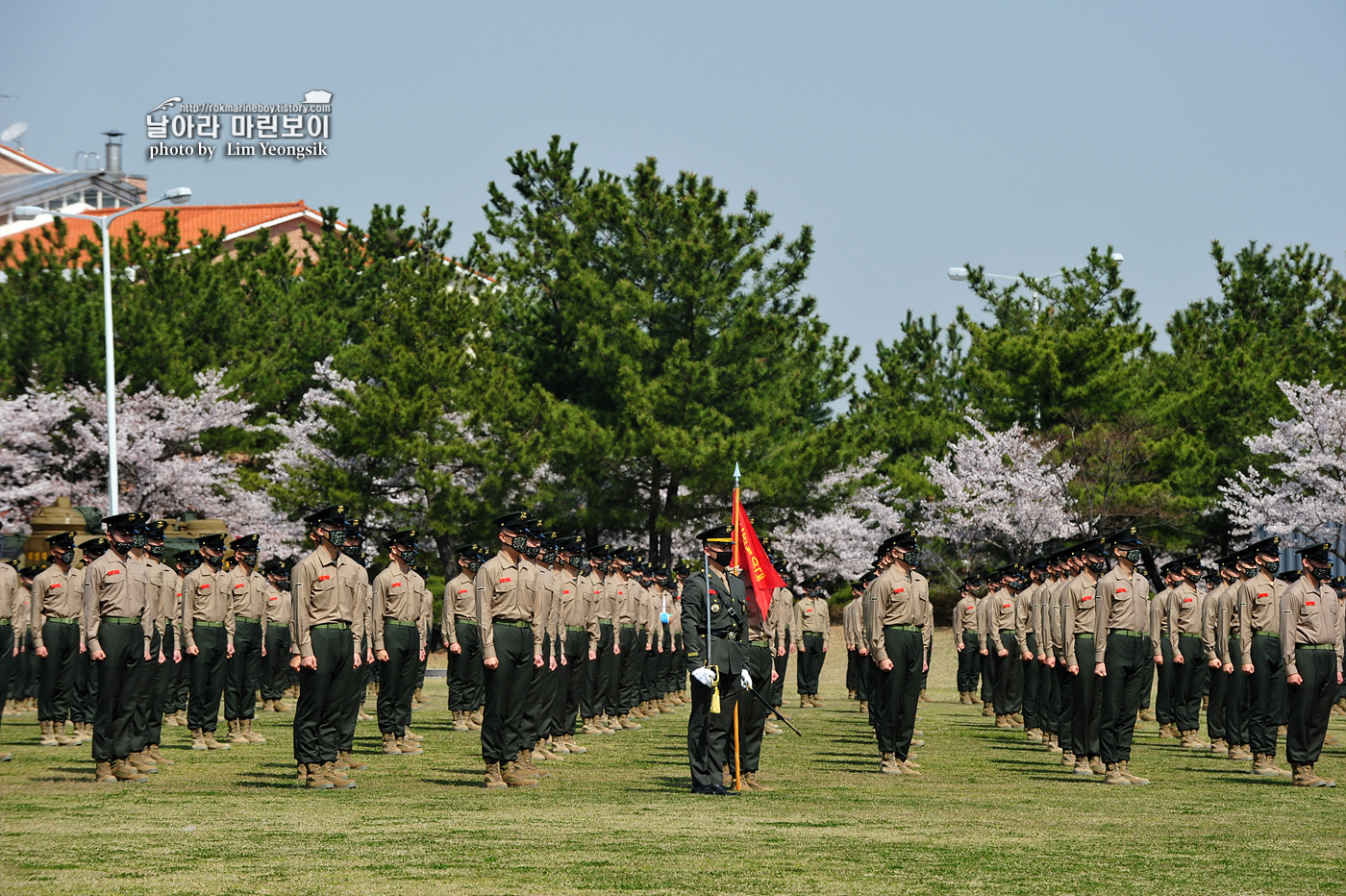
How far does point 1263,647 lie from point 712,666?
5.67 m

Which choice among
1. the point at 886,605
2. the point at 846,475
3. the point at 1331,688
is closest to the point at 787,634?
the point at 886,605

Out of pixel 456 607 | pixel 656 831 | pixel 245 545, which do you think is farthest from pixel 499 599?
pixel 245 545

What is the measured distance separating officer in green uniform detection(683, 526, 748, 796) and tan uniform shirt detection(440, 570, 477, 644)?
547cm

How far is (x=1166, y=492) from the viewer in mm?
41469

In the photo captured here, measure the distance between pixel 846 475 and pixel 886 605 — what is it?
26.1 meters

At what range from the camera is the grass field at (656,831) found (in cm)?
820

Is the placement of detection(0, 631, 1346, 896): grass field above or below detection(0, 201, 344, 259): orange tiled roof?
below

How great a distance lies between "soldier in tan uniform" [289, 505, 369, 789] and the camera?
1236 centimetres

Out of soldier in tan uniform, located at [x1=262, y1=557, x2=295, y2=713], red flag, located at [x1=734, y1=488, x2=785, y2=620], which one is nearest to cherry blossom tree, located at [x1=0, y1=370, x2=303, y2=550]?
soldier in tan uniform, located at [x1=262, y1=557, x2=295, y2=713]

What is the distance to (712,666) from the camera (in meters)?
12.5

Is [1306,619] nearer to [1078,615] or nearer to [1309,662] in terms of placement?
[1309,662]

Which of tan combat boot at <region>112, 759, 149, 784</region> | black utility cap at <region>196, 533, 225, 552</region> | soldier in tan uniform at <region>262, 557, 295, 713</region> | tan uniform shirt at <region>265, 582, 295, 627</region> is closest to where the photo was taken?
tan combat boot at <region>112, 759, 149, 784</region>

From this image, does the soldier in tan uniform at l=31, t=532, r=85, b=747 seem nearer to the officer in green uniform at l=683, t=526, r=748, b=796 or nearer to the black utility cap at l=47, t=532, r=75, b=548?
the black utility cap at l=47, t=532, r=75, b=548

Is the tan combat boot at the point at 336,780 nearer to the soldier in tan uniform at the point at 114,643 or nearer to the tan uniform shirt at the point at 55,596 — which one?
the soldier in tan uniform at the point at 114,643
